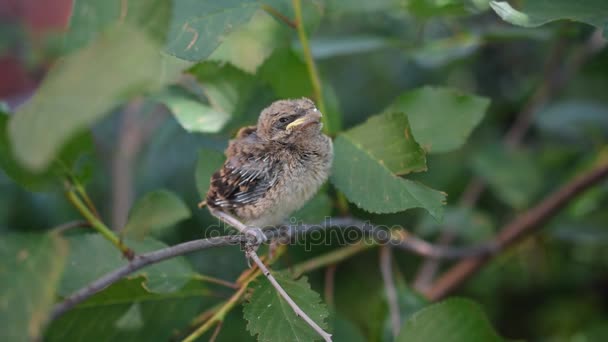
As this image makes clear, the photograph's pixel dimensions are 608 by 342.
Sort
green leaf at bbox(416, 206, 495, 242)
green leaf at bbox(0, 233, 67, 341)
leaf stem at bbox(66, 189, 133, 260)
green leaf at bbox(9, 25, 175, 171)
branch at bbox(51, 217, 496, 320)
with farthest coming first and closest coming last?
green leaf at bbox(416, 206, 495, 242)
leaf stem at bbox(66, 189, 133, 260)
branch at bbox(51, 217, 496, 320)
green leaf at bbox(0, 233, 67, 341)
green leaf at bbox(9, 25, 175, 171)

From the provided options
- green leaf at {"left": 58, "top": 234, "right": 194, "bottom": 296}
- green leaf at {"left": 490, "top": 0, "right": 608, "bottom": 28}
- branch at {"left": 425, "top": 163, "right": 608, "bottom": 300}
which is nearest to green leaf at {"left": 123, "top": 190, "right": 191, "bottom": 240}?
green leaf at {"left": 58, "top": 234, "right": 194, "bottom": 296}

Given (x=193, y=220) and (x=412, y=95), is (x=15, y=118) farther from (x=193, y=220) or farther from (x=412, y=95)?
(x=193, y=220)

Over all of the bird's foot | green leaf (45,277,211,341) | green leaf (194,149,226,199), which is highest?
green leaf (194,149,226,199)

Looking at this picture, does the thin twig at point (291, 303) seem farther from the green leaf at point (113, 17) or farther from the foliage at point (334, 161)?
the green leaf at point (113, 17)

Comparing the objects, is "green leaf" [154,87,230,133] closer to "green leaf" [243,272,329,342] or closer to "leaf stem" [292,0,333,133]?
"leaf stem" [292,0,333,133]

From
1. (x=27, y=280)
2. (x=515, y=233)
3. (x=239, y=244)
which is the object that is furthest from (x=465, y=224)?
(x=27, y=280)

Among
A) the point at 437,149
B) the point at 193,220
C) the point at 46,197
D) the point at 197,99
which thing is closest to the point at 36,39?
the point at 46,197

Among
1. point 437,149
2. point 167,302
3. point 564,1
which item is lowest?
point 167,302
